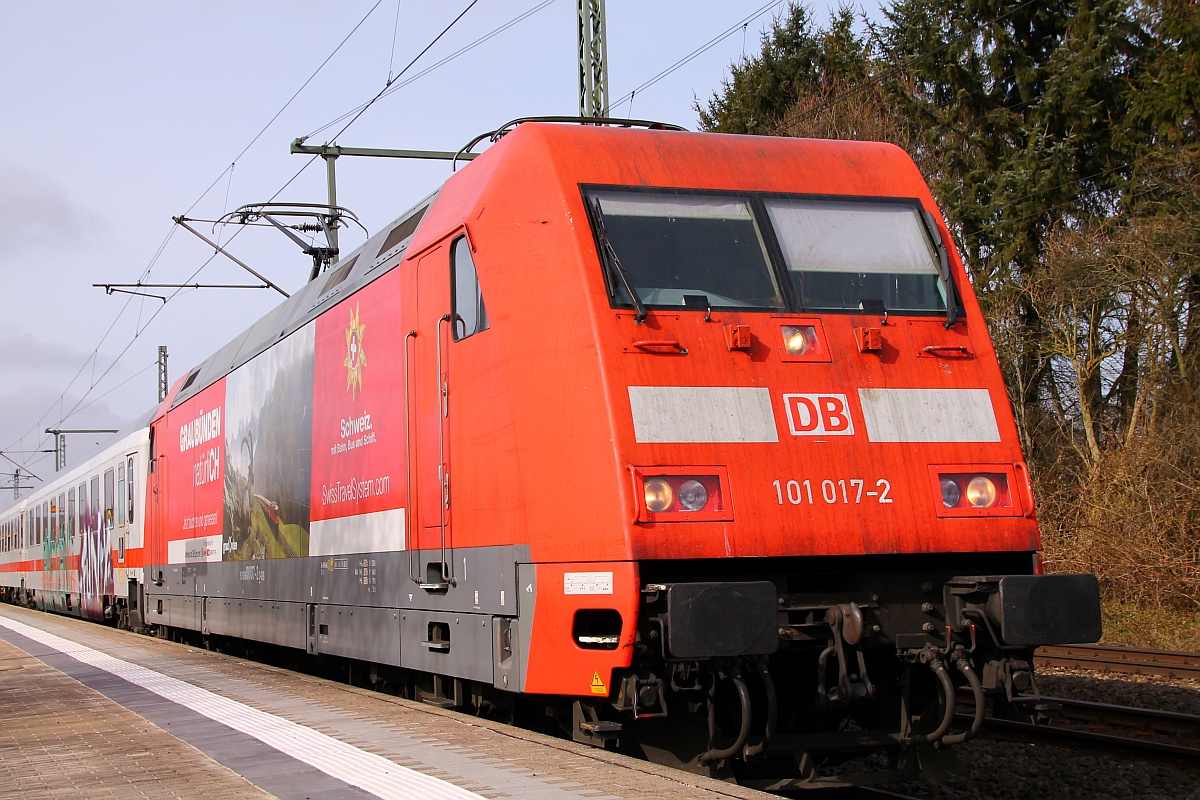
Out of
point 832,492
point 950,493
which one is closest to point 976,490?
point 950,493

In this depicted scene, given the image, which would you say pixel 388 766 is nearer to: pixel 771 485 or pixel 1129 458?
pixel 771 485

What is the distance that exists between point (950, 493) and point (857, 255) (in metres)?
1.47

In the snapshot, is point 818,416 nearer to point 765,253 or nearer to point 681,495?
point 681,495

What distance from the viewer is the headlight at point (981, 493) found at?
6320 millimetres

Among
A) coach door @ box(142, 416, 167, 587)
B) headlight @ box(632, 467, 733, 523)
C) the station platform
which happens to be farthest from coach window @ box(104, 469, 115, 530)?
headlight @ box(632, 467, 733, 523)

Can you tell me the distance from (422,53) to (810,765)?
35.7 feet

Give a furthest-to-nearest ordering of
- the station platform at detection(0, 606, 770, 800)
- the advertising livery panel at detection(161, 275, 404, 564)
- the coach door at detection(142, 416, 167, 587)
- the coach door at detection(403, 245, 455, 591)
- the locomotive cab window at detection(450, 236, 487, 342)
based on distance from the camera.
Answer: the coach door at detection(142, 416, 167, 587) → the advertising livery panel at detection(161, 275, 404, 564) → the coach door at detection(403, 245, 455, 591) → the locomotive cab window at detection(450, 236, 487, 342) → the station platform at detection(0, 606, 770, 800)

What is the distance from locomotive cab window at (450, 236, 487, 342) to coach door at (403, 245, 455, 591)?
65 millimetres

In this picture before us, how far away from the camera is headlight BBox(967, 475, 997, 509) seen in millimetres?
6320

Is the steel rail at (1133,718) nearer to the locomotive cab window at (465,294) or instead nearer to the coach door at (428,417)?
the coach door at (428,417)

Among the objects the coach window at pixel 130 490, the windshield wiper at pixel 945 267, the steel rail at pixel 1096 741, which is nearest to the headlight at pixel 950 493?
the windshield wiper at pixel 945 267

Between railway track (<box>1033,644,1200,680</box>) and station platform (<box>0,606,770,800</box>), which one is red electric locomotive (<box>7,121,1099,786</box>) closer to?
station platform (<box>0,606,770,800</box>)

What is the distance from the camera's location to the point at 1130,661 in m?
12.3

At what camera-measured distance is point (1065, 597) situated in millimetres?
5957
